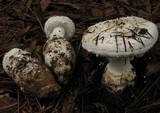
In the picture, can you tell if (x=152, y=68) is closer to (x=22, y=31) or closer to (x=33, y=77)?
(x=33, y=77)

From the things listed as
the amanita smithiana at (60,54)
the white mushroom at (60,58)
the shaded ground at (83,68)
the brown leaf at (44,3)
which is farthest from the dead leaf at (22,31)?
the white mushroom at (60,58)

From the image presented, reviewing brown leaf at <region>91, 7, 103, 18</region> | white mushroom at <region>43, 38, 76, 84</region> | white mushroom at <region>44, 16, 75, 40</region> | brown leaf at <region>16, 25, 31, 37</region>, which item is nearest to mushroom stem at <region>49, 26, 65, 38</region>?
white mushroom at <region>44, 16, 75, 40</region>

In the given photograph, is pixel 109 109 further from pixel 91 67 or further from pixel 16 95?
pixel 16 95

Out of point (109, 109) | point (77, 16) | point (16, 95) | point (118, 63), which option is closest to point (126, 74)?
point (118, 63)

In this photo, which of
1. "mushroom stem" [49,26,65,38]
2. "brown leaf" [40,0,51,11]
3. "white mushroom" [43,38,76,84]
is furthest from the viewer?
"brown leaf" [40,0,51,11]

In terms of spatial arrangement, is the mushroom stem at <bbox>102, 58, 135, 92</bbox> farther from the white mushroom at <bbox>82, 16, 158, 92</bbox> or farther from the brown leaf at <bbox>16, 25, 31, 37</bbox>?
the brown leaf at <bbox>16, 25, 31, 37</bbox>

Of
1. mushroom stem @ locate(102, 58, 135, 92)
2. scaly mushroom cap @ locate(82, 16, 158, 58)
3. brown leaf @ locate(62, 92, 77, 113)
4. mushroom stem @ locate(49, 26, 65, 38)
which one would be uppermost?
scaly mushroom cap @ locate(82, 16, 158, 58)
